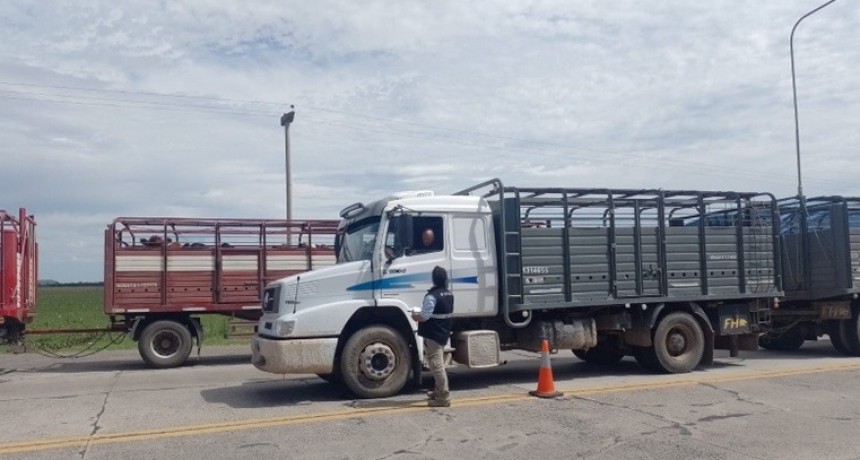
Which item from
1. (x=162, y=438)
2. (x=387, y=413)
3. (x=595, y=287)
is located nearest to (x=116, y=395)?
(x=162, y=438)

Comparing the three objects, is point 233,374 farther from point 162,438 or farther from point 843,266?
point 843,266

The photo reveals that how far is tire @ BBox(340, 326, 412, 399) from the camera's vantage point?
1058 centimetres

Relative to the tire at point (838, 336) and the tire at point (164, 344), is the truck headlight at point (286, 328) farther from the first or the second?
the tire at point (838, 336)

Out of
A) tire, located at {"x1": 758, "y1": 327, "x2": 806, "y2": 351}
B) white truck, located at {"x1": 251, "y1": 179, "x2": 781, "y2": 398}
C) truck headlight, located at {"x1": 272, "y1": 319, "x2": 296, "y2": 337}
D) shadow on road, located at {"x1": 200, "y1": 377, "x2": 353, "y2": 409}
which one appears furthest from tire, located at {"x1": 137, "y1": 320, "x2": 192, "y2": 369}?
tire, located at {"x1": 758, "y1": 327, "x2": 806, "y2": 351}

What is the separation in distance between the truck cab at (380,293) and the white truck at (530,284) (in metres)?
0.02

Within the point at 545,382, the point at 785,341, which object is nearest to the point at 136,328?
the point at 545,382

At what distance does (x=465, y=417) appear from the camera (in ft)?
30.8

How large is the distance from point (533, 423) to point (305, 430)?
2.45 meters

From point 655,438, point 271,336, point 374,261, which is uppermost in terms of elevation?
point 374,261

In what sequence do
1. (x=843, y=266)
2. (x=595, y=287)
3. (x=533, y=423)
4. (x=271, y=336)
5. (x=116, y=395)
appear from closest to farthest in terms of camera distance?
1. (x=533, y=423)
2. (x=271, y=336)
3. (x=116, y=395)
4. (x=595, y=287)
5. (x=843, y=266)

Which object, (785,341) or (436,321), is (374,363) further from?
(785,341)

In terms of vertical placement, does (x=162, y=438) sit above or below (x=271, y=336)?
below

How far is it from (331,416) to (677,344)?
643cm

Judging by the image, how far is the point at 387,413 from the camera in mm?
9547
